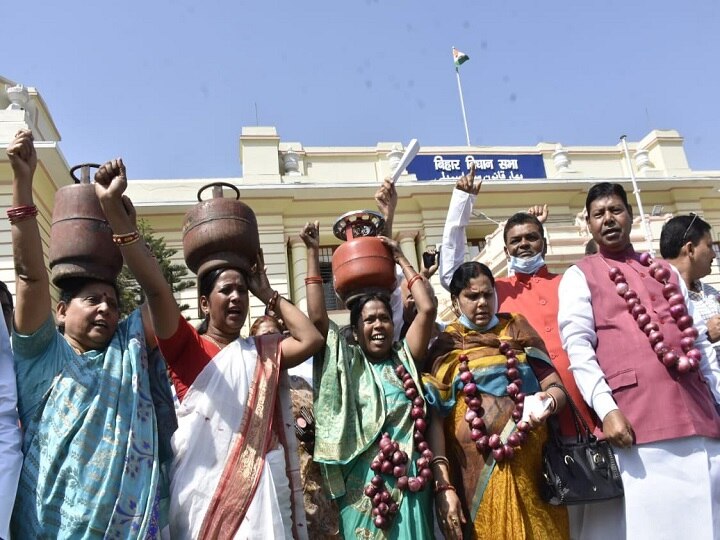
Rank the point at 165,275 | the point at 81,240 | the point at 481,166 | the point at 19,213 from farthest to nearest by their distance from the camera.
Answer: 1. the point at 481,166
2. the point at 165,275
3. the point at 81,240
4. the point at 19,213

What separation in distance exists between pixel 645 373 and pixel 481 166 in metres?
16.7

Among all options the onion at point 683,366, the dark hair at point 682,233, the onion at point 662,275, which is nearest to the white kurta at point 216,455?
the onion at point 683,366

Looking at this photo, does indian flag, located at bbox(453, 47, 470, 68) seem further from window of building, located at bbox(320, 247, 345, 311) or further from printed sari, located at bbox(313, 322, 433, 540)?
printed sari, located at bbox(313, 322, 433, 540)

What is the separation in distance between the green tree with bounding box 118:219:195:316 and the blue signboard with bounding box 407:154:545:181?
7.24 m

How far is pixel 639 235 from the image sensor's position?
1582 cm

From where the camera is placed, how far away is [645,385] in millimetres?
2918

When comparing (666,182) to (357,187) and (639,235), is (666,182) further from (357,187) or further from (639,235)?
(357,187)

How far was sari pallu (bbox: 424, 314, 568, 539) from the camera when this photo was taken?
286cm

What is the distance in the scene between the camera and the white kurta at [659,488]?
2.77m

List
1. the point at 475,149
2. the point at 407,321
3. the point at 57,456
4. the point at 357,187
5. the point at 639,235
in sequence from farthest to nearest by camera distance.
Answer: the point at 475,149, the point at 357,187, the point at 639,235, the point at 407,321, the point at 57,456

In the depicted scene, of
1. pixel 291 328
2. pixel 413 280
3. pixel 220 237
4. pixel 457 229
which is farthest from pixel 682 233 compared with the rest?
pixel 220 237

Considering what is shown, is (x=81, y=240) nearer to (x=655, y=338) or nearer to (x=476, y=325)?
(x=476, y=325)

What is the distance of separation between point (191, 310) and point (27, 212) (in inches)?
562

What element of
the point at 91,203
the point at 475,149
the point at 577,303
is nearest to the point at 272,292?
the point at 91,203
